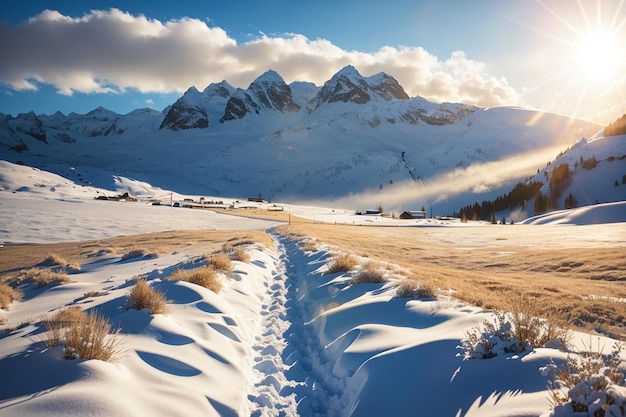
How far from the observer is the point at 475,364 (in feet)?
16.4

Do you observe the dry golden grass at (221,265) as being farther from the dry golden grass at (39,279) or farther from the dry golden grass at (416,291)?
the dry golden grass at (416,291)

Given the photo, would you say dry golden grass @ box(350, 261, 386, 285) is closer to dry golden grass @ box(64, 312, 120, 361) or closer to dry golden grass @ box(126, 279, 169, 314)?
dry golden grass @ box(126, 279, 169, 314)

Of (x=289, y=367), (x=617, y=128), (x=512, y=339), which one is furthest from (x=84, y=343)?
(x=617, y=128)

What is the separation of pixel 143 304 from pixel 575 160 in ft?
557

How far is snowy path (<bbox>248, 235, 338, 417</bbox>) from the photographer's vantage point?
6078 mm

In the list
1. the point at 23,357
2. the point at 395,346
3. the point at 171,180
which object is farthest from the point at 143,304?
the point at 171,180

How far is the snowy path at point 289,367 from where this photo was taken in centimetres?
608

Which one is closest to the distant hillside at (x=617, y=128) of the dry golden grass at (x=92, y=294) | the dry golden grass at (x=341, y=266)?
the dry golden grass at (x=341, y=266)

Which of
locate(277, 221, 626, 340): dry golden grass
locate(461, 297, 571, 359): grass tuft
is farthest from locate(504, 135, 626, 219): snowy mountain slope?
locate(461, 297, 571, 359): grass tuft

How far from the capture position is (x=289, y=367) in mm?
7465

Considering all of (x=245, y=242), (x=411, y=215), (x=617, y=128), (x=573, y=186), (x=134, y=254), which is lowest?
(x=134, y=254)

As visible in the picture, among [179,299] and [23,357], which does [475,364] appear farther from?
[179,299]

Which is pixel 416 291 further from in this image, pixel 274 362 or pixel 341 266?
pixel 341 266

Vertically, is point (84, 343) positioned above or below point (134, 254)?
above
